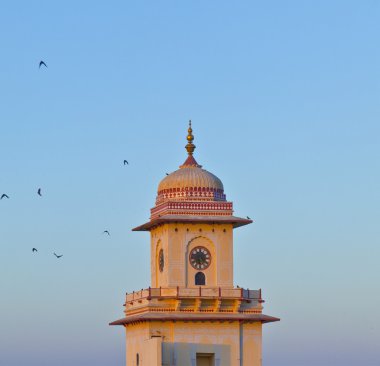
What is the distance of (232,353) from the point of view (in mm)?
72125

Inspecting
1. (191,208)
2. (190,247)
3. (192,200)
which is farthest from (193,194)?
(190,247)

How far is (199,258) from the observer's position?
73688 millimetres

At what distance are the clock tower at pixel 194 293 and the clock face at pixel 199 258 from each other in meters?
0.05

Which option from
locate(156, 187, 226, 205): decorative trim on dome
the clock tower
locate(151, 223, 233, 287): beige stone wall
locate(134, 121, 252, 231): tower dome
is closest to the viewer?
the clock tower

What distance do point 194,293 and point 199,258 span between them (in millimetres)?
2323

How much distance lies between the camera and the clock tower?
2822 inches

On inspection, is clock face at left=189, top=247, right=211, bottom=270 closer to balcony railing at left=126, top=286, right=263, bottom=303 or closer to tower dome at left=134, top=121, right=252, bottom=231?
balcony railing at left=126, top=286, right=263, bottom=303

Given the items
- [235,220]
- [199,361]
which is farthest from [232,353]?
[235,220]

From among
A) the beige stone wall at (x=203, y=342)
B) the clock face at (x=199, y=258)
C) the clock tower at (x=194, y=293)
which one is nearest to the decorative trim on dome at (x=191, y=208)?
the clock tower at (x=194, y=293)

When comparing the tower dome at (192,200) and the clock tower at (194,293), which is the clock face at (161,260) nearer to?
the clock tower at (194,293)

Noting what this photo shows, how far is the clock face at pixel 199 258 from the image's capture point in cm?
7356

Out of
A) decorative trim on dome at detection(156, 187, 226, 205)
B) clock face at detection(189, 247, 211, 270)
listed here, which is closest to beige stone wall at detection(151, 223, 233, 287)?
clock face at detection(189, 247, 211, 270)

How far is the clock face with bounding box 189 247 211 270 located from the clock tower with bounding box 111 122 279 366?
5cm

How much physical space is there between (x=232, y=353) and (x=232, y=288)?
3451 mm
